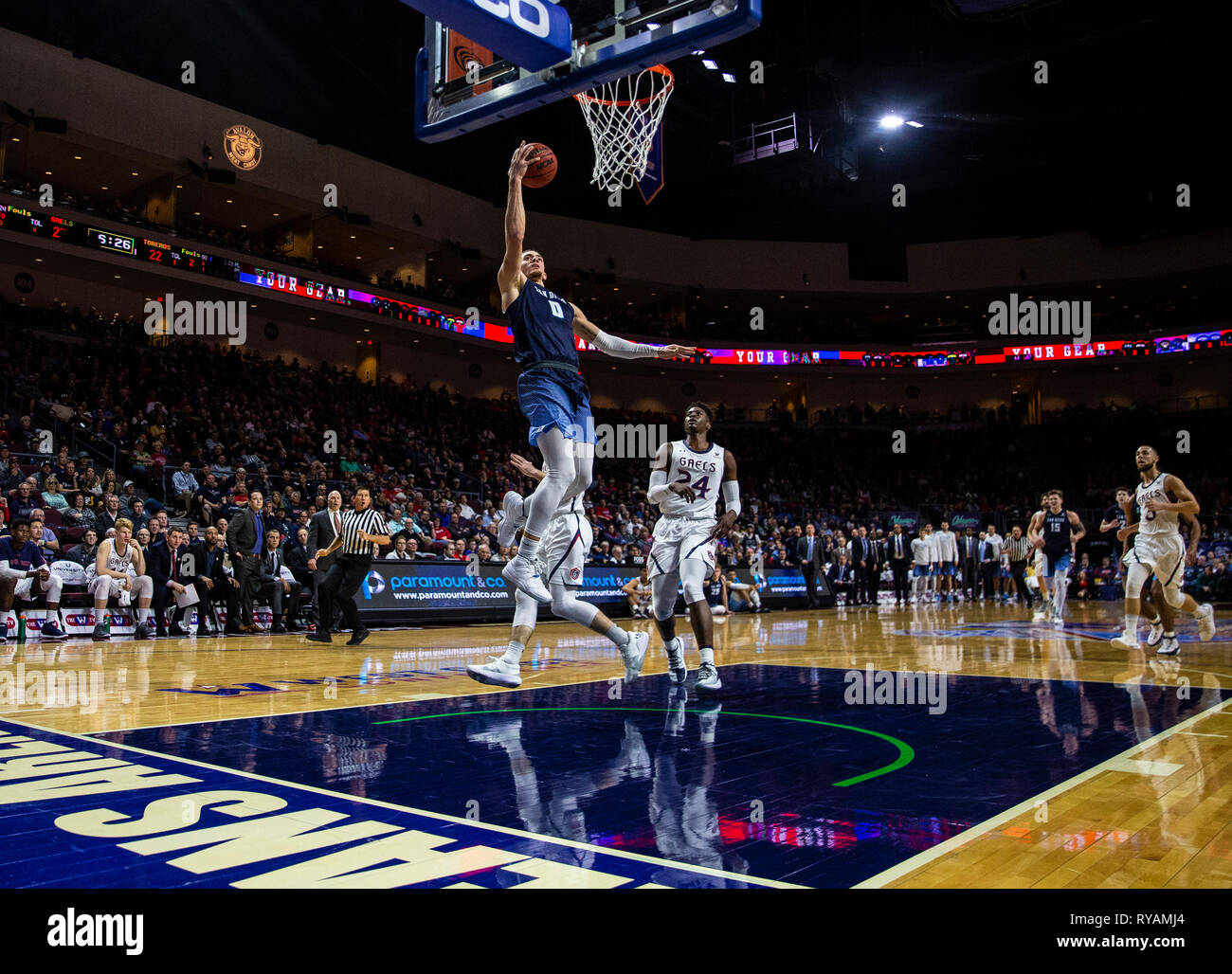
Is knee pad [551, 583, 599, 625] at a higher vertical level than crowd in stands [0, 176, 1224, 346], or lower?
lower

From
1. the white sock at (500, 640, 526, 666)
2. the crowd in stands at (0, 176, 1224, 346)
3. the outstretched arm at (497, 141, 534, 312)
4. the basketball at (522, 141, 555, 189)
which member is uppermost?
the crowd in stands at (0, 176, 1224, 346)

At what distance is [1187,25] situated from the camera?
1812cm

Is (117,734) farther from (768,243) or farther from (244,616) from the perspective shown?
(768,243)

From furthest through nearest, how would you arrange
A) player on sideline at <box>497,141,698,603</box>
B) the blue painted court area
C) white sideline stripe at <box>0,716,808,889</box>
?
player on sideline at <box>497,141,698,603</box>, the blue painted court area, white sideline stripe at <box>0,716,808,889</box>

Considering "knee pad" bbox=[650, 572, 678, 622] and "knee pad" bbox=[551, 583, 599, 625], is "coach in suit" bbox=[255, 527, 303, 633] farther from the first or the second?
"knee pad" bbox=[551, 583, 599, 625]

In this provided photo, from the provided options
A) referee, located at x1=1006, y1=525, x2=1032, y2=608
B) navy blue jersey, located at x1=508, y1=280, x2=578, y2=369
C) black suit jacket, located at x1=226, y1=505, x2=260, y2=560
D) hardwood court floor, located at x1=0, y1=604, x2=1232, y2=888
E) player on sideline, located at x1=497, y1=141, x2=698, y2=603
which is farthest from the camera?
referee, located at x1=1006, y1=525, x2=1032, y2=608

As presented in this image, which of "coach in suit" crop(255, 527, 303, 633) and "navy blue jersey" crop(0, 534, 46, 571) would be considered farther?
"coach in suit" crop(255, 527, 303, 633)

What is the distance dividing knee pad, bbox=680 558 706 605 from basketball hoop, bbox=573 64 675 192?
18.7ft

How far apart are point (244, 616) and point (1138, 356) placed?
3484 centimetres

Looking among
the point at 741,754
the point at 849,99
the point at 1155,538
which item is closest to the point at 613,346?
the point at 741,754

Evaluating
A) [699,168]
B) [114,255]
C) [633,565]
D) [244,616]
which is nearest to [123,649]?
[244,616]

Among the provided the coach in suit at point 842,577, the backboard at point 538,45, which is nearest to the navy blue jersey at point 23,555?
the backboard at point 538,45

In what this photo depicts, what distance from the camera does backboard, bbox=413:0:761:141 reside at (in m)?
5.69

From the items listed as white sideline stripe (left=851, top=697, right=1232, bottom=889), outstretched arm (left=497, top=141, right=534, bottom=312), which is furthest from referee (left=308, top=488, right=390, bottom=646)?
white sideline stripe (left=851, top=697, right=1232, bottom=889)
